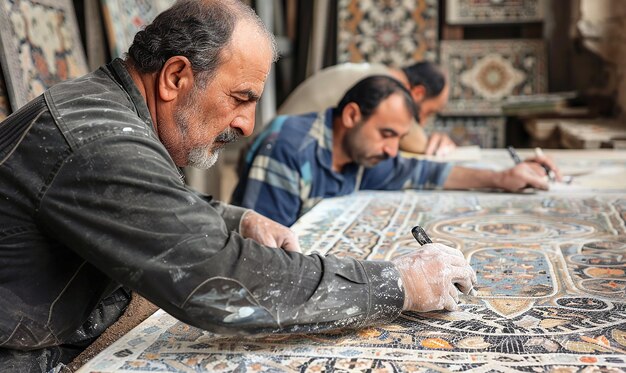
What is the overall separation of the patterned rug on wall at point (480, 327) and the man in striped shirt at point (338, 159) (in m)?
0.70

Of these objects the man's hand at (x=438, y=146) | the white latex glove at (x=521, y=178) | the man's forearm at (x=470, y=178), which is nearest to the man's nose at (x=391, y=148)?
the man's forearm at (x=470, y=178)

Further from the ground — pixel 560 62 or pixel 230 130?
pixel 230 130

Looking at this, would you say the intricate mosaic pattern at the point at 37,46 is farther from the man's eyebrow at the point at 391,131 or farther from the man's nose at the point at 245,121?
the man's nose at the point at 245,121

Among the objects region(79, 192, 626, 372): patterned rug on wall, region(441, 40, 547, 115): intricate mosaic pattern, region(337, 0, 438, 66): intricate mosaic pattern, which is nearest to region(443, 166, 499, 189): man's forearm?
region(79, 192, 626, 372): patterned rug on wall

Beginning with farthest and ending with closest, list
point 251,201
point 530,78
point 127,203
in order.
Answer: point 530,78
point 251,201
point 127,203

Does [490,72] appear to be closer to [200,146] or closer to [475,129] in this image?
[475,129]

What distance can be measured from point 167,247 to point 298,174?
6.72ft

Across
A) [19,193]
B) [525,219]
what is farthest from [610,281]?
[19,193]

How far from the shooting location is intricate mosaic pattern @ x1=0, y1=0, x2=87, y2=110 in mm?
4133

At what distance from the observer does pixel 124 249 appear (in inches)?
58.1

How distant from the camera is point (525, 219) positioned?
9.79ft

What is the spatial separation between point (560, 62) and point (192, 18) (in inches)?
290

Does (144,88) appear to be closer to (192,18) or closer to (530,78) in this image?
(192,18)

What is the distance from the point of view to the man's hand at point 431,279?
5.62ft
